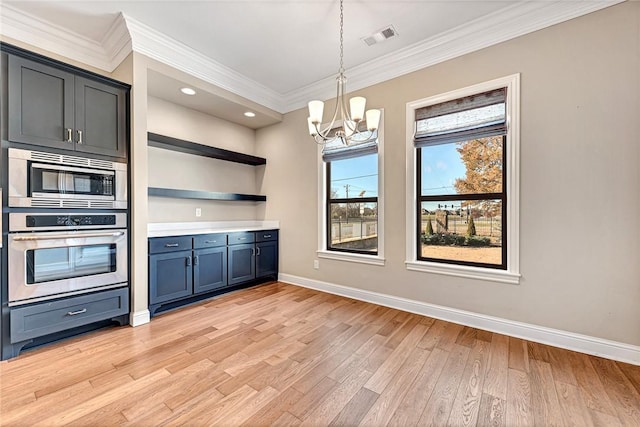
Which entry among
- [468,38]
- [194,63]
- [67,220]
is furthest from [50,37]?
[468,38]

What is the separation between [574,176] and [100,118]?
432 centimetres

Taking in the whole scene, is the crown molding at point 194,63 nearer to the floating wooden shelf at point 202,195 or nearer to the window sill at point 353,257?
the floating wooden shelf at point 202,195

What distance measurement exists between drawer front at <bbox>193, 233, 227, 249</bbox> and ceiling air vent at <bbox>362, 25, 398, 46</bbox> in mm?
2900

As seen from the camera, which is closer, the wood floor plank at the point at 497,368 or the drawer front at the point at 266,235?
the wood floor plank at the point at 497,368

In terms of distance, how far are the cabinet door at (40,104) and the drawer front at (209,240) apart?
149 cm

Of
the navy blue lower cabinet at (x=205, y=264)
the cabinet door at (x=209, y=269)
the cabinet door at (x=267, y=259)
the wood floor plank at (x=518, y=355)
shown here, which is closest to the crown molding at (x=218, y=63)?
the navy blue lower cabinet at (x=205, y=264)

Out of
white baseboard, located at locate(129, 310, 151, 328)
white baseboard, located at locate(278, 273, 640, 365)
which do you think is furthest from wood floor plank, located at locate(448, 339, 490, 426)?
white baseboard, located at locate(129, 310, 151, 328)

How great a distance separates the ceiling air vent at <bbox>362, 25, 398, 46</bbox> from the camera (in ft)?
8.83

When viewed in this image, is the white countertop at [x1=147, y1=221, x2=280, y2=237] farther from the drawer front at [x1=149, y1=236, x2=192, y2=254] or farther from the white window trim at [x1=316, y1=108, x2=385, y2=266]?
the white window trim at [x1=316, y1=108, x2=385, y2=266]

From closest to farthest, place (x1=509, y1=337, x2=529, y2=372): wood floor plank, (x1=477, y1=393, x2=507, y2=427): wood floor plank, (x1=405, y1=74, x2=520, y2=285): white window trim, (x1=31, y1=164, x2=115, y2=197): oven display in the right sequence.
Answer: (x1=477, y1=393, x2=507, y2=427): wood floor plank < (x1=509, y1=337, x2=529, y2=372): wood floor plank < (x1=31, y1=164, x2=115, y2=197): oven display < (x1=405, y1=74, x2=520, y2=285): white window trim

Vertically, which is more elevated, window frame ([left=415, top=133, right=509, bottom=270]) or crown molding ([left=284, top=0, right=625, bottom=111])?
crown molding ([left=284, top=0, right=625, bottom=111])

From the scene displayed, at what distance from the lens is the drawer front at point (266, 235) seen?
13.5ft

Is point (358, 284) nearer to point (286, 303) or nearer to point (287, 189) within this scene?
point (286, 303)

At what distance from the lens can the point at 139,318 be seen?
273 centimetres
